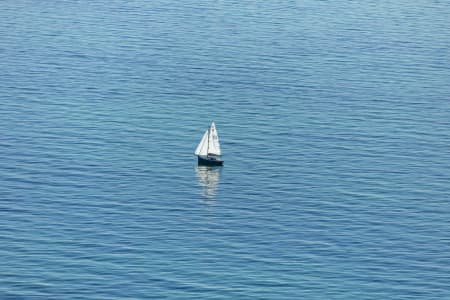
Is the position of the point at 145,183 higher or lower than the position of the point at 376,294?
higher

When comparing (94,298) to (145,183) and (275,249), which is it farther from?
(145,183)

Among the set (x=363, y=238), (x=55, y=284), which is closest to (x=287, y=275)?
(x=363, y=238)

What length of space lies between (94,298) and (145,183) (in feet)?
137

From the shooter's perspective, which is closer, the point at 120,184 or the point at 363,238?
the point at 363,238

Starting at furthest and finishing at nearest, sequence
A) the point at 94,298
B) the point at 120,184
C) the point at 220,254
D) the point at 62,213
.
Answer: the point at 120,184 → the point at 62,213 → the point at 220,254 → the point at 94,298

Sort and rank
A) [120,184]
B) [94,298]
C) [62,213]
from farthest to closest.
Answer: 1. [120,184]
2. [62,213]
3. [94,298]

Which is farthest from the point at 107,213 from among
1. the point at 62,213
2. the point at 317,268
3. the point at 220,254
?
the point at 317,268

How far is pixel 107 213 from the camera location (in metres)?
186

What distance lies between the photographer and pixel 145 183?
7835 inches

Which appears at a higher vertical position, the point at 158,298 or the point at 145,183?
the point at 145,183

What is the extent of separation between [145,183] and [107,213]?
1409cm

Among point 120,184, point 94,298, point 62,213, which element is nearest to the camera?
point 94,298

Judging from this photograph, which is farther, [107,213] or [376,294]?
[107,213]

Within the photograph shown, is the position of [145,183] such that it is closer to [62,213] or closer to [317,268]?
[62,213]
